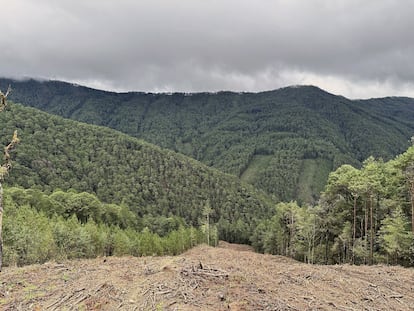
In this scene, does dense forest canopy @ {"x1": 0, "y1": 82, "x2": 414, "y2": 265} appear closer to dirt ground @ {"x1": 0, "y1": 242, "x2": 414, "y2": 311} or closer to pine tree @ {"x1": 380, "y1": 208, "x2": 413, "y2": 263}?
pine tree @ {"x1": 380, "y1": 208, "x2": 413, "y2": 263}

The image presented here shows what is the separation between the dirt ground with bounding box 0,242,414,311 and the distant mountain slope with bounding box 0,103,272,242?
97312 mm

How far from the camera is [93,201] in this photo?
84.4 metres

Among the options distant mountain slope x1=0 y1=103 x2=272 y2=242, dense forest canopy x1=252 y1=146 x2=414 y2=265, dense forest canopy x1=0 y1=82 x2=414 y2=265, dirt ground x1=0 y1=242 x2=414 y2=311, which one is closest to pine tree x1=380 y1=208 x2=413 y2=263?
dense forest canopy x1=252 y1=146 x2=414 y2=265

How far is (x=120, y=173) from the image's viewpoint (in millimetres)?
141125

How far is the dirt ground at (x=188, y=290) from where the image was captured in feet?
33.1

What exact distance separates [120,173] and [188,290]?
13468 centimetres

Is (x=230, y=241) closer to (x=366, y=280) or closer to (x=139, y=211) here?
(x=139, y=211)

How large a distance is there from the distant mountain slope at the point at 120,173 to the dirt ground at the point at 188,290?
9731 centimetres

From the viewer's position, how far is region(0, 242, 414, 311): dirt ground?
10.1 m

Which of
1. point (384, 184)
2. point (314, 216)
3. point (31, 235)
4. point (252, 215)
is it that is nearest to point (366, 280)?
point (384, 184)

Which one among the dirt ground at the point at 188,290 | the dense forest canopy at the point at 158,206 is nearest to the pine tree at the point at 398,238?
the dense forest canopy at the point at 158,206

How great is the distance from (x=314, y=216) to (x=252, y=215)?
90755 millimetres

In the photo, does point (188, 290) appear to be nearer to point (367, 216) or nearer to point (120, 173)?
point (367, 216)

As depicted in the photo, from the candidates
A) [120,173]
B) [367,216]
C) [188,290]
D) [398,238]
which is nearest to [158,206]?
[120,173]
